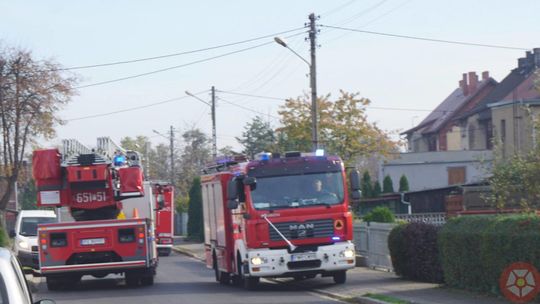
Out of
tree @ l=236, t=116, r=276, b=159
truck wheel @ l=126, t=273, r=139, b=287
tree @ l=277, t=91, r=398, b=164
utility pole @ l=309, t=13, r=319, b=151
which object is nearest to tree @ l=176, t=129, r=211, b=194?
tree @ l=236, t=116, r=276, b=159

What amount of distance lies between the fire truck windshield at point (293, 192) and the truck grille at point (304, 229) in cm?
40

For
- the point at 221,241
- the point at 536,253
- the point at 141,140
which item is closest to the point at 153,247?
the point at 221,241

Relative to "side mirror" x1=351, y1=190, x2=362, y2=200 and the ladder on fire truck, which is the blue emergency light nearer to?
the ladder on fire truck

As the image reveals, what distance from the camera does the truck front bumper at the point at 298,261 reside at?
21219 mm

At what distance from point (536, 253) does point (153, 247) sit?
1093 centimetres

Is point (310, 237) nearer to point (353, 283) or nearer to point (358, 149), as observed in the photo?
point (353, 283)

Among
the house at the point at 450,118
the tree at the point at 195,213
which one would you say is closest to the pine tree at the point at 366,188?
the tree at the point at 195,213

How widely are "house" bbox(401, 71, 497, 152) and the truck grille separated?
55217 mm

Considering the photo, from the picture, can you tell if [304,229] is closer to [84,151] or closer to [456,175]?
[84,151]

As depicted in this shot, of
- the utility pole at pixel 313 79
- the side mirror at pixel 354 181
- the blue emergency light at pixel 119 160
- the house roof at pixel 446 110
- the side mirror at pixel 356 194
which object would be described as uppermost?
the house roof at pixel 446 110

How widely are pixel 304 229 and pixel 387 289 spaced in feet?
7.54

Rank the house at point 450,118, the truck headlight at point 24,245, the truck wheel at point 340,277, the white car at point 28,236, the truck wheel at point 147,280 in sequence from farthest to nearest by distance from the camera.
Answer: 1. the house at point 450,118
2. the truck headlight at point 24,245
3. the white car at point 28,236
4. the truck wheel at point 147,280
5. the truck wheel at point 340,277

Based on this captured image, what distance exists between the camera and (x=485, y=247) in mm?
17328

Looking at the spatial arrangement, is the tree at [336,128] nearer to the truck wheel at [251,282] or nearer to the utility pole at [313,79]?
the utility pole at [313,79]
